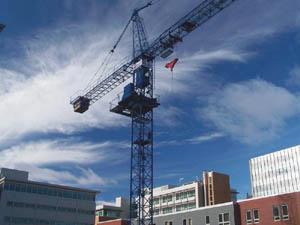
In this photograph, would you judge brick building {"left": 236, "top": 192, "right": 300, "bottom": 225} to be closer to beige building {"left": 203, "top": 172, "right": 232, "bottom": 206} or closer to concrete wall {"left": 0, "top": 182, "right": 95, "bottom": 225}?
beige building {"left": 203, "top": 172, "right": 232, "bottom": 206}

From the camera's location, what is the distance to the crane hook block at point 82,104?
105 meters

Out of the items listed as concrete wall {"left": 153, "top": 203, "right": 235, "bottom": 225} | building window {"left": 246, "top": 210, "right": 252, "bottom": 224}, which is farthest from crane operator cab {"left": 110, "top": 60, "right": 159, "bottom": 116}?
building window {"left": 246, "top": 210, "right": 252, "bottom": 224}

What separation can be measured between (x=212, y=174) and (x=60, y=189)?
4344 cm

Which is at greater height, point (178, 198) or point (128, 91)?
point (128, 91)

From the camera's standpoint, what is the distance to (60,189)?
135875mm

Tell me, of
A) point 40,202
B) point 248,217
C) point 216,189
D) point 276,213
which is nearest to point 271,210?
point 276,213

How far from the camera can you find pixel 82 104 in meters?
105

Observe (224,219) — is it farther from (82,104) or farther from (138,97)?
(82,104)

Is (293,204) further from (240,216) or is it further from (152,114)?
(152,114)

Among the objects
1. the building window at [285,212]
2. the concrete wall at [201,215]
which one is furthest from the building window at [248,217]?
the building window at [285,212]

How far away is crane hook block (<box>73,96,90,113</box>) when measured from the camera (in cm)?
10531

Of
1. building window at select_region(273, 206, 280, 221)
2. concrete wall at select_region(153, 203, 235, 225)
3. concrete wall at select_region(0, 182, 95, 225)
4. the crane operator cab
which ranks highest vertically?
the crane operator cab

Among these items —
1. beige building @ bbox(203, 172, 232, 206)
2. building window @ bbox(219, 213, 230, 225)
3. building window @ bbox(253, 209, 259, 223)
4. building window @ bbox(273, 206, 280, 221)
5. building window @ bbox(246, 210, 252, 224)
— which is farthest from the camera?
beige building @ bbox(203, 172, 232, 206)

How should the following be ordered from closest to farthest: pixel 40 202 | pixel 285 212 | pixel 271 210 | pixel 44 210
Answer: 1. pixel 285 212
2. pixel 271 210
3. pixel 44 210
4. pixel 40 202
